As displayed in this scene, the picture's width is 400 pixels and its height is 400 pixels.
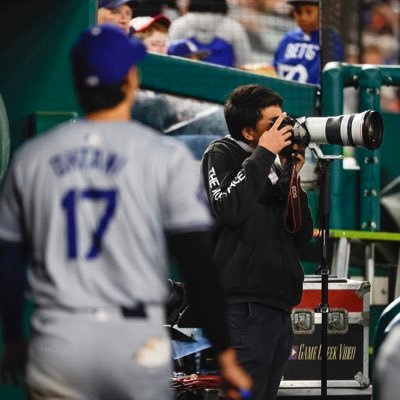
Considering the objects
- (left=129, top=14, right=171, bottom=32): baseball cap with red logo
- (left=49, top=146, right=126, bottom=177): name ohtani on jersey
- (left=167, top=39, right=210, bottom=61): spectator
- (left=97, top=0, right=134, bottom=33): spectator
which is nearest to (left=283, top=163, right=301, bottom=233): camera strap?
(left=49, top=146, right=126, bottom=177): name ohtani on jersey

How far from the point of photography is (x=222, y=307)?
3.58m

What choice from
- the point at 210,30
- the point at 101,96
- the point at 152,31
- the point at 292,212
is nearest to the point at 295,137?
the point at 292,212

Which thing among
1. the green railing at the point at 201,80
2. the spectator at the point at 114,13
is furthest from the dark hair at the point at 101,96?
the spectator at the point at 114,13

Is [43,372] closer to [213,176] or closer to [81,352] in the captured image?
[81,352]

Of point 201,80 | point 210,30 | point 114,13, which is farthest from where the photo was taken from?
point 210,30

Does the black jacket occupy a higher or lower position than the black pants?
higher

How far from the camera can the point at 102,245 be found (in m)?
3.46

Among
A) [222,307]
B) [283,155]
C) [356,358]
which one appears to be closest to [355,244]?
[356,358]

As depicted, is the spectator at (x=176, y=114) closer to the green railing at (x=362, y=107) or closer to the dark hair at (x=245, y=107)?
the green railing at (x=362, y=107)

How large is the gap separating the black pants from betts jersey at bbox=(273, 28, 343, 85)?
4676 millimetres

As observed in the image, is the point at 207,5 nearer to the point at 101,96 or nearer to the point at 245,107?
the point at 245,107

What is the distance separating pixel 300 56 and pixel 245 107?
478cm

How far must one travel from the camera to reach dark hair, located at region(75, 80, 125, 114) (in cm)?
357

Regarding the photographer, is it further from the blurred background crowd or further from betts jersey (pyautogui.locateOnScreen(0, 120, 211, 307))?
the blurred background crowd
